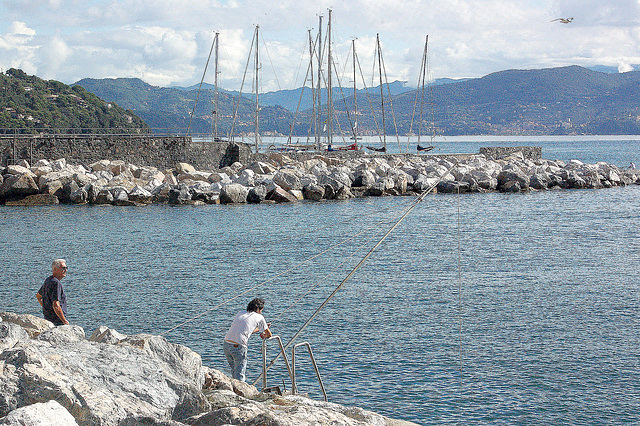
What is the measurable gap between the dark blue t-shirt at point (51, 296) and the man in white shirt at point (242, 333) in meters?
2.27

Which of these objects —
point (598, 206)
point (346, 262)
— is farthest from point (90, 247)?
point (598, 206)

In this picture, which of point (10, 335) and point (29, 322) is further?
point (29, 322)

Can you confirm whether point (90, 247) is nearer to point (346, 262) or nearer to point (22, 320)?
point (346, 262)

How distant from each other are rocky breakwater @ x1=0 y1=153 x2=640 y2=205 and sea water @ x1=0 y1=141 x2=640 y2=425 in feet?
8.99

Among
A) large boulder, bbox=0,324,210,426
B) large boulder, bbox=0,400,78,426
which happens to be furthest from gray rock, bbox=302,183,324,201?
Answer: large boulder, bbox=0,400,78,426

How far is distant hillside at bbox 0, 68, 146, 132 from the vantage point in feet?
222

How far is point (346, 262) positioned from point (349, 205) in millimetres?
12780

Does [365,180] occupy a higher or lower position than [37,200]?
higher

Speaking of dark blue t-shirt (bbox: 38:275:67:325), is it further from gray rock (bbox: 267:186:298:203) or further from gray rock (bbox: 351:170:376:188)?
gray rock (bbox: 351:170:376:188)

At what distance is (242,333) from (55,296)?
2.50 metres

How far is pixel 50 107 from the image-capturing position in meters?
72.8

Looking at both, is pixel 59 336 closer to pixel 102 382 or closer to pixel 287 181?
pixel 102 382

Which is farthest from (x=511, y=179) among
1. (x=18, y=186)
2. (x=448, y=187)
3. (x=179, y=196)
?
(x=18, y=186)

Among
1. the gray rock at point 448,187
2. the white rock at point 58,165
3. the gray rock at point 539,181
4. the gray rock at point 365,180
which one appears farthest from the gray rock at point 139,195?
the gray rock at point 539,181
